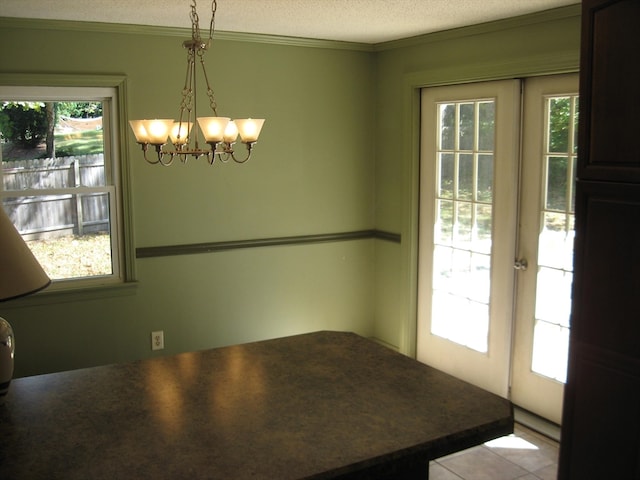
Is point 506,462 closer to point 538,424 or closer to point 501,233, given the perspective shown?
point 538,424

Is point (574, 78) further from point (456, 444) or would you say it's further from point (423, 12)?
point (456, 444)

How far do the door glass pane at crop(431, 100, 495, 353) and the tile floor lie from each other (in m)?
0.73

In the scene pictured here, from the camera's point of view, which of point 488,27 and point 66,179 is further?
point 66,179

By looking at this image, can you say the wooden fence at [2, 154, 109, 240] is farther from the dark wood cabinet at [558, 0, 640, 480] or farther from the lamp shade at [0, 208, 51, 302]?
the dark wood cabinet at [558, 0, 640, 480]

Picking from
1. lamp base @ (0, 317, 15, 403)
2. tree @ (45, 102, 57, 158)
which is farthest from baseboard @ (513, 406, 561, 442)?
tree @ (45, 102, 57, 158)

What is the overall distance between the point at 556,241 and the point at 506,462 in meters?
1.21

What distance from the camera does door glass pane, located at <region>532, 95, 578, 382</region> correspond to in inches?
139

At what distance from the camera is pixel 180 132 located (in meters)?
2.55

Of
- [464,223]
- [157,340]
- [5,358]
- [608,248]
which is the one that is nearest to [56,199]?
[157,340]

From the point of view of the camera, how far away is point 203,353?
2293 mm

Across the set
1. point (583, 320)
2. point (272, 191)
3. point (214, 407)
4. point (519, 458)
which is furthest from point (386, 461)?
point (272, 191)

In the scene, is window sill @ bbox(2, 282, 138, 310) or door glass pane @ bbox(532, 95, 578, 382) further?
window sill @ bbox(2, 282, 138, 310)

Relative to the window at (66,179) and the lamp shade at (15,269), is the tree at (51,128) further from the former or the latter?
the lamp shade at (15,269)

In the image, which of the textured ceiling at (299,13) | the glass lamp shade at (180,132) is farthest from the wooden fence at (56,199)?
the glass lamp shade at (180,132)
